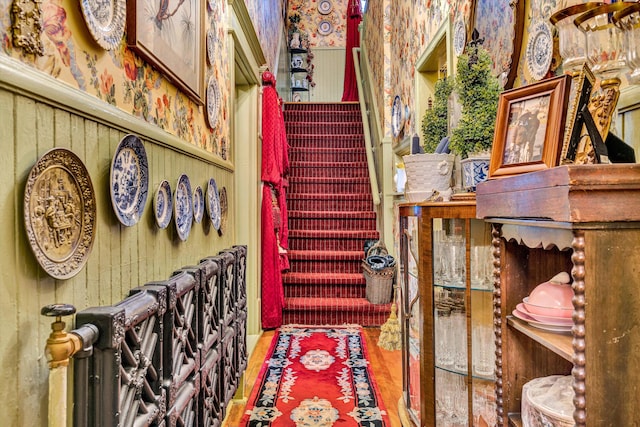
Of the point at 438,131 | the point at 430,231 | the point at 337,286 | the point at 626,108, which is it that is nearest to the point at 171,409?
the point at 430,231

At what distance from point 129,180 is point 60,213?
33 centimetres

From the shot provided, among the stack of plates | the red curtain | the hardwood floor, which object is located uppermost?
the red curtain

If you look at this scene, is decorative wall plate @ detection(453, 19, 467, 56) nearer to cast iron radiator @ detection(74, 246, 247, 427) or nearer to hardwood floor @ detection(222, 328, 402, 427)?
cast iron radiator @ detection(74, 246, 247, 427)

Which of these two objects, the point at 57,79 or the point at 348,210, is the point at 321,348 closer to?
the point at 348,210

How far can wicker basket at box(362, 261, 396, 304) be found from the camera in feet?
12.8

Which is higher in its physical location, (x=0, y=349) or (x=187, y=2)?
(x=187, y=2)

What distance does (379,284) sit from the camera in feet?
12.9

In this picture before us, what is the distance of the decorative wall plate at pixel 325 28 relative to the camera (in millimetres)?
8070

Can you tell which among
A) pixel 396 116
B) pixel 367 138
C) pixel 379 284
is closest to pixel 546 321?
pixel 379 284

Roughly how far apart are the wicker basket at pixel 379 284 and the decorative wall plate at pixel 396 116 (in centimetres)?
124

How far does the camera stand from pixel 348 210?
5117mm

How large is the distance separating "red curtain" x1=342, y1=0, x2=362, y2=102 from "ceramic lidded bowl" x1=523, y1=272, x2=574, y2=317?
22.1ft

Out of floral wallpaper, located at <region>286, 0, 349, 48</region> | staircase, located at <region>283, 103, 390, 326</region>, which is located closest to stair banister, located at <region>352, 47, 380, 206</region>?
staircase, located at <region>283, 103, 390, 326</region>

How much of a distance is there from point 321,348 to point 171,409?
2.16m
